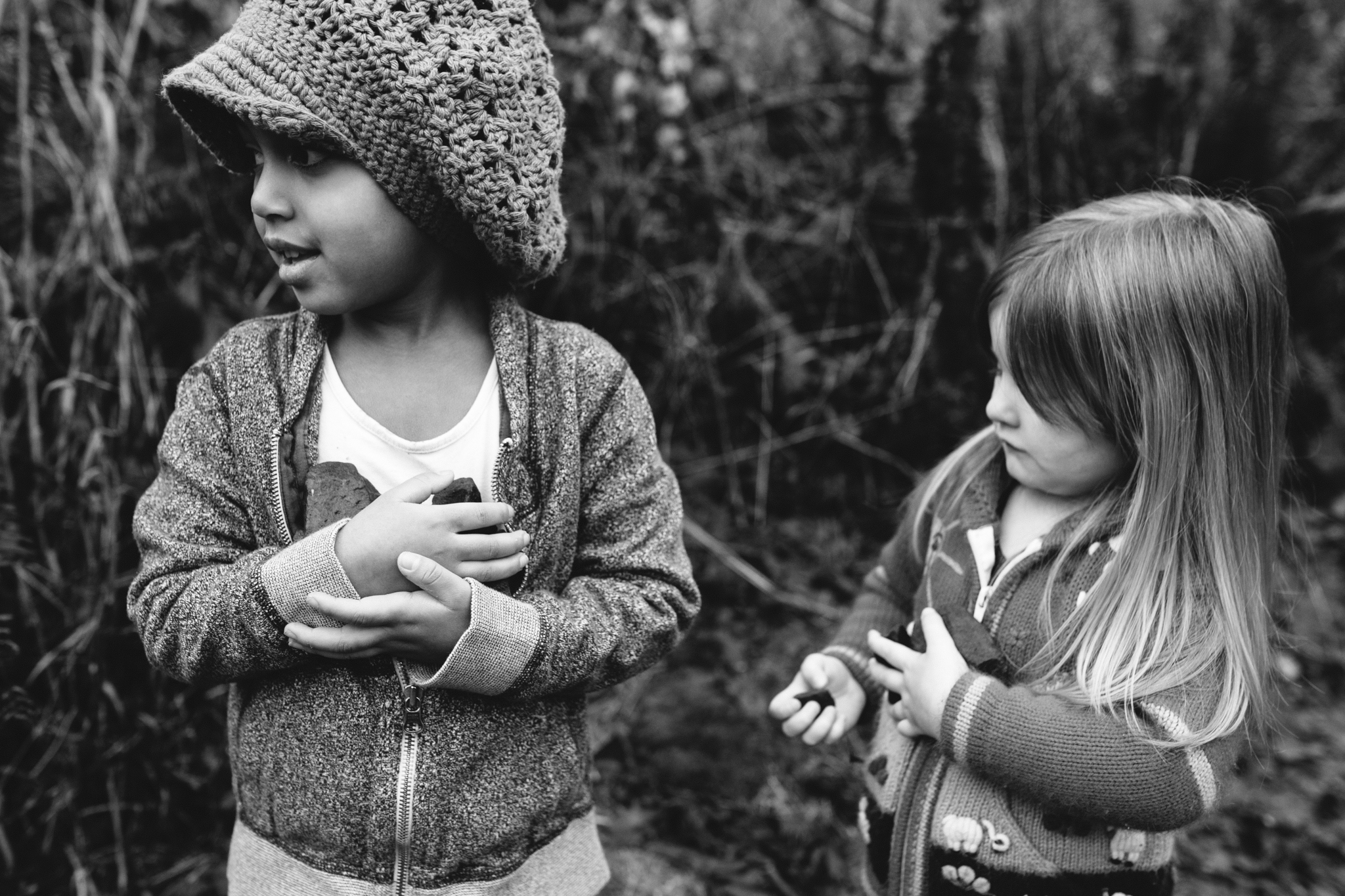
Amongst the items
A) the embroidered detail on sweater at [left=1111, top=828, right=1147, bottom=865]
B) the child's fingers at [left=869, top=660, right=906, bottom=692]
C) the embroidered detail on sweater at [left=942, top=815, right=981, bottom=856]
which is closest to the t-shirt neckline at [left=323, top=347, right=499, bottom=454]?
the child's fingers at [left=869, top=660, right=906, bottom=692]

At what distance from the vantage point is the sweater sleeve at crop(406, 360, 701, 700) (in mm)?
1635

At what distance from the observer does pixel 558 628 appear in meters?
1.66

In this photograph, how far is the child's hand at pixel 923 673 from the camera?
1801mm

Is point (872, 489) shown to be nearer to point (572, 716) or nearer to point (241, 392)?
point (572, 716)

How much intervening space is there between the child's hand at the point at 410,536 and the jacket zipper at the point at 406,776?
18 cm

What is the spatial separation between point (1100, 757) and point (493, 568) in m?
1.03

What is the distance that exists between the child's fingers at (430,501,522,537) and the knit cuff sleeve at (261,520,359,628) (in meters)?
0.17

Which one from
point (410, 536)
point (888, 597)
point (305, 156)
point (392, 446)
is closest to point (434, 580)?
point (410, 536)

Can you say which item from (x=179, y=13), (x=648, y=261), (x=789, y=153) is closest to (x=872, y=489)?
(x=648, y=261)

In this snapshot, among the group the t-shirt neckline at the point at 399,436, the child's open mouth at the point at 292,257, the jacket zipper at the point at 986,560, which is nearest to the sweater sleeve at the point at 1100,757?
the jacket zipper at the point at 986,560

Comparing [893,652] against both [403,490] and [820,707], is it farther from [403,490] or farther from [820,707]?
[403,490]

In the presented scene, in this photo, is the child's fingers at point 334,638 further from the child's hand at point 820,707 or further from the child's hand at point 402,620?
the child's hand at point 820,707

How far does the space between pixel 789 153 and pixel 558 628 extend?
320cm

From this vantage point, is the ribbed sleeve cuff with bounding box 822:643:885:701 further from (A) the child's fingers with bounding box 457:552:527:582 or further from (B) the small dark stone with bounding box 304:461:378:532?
(B) the small dark stone with bounding box 304:461:378:532
